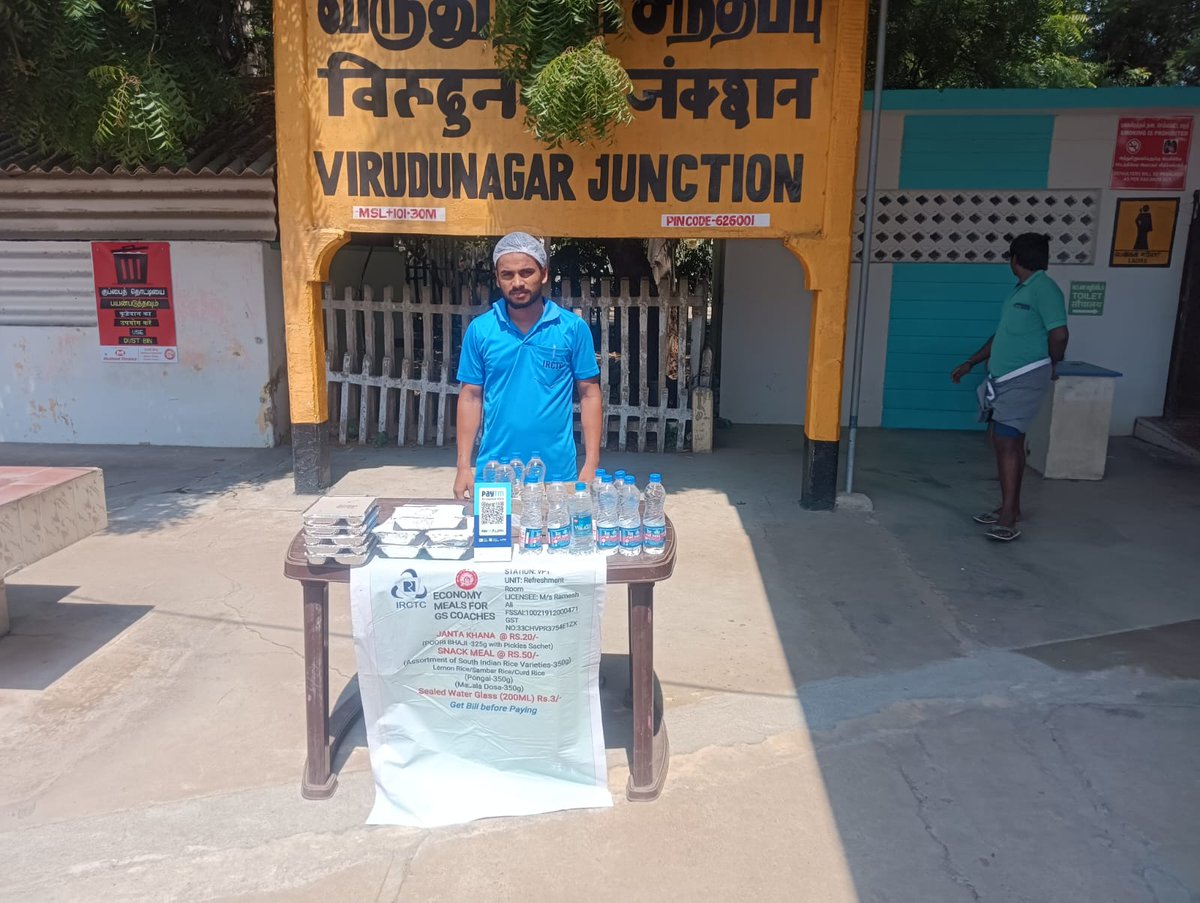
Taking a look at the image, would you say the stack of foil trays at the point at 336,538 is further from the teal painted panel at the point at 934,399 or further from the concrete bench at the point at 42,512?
the teal painted panel at the point at 934,399

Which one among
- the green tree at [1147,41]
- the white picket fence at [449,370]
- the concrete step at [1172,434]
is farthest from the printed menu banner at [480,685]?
the green tree at [1147,41]

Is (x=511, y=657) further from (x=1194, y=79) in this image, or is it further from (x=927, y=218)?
(x=1194, y=79)

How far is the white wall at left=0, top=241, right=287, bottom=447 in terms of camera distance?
8.20m

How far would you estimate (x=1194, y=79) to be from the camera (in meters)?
14.9

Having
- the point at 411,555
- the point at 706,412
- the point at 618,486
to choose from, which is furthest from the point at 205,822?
the point at 706,412

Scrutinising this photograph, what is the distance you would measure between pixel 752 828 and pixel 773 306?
694 cm

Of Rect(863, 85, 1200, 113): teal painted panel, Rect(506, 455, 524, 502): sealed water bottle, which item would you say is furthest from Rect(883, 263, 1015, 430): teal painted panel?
Rect(506, 455, 524, 502): sealed water bottle

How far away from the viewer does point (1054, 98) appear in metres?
8.37

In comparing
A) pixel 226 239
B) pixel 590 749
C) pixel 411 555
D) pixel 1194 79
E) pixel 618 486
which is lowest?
pixel 590 749

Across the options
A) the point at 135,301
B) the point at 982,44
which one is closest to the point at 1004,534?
the point at 135,301

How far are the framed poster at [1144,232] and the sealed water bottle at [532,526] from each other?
7.92 metres

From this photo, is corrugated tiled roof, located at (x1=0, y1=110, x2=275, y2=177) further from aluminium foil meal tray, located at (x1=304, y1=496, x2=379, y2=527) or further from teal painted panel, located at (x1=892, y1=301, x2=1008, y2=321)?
teal painted panel, located at (x1=892, y1=301, x2=1008, y2=321)

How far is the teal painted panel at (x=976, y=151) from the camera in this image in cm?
868

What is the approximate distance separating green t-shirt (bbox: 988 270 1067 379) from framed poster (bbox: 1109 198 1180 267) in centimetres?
380
